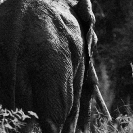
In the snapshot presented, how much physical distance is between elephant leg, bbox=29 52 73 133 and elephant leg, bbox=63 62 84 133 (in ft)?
0.90

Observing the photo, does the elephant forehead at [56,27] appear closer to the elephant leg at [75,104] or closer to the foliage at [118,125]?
the elephant leg at [75,104]

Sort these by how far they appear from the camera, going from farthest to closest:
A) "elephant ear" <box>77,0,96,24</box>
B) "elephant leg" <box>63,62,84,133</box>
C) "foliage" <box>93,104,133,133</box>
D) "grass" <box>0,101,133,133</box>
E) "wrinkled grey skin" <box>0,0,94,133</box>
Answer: "elephant ear" <box>77,0,96,24</box>, "elephant leg" <box>63,62,84,133</box>, "foliage" <box>93,104,133,133</box>, "wrinkled grey skin" <box>0,0,94,133</box>, "grass" <box>0,101,133,133</box>

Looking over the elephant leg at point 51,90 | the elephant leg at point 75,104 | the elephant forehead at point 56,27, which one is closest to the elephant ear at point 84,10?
the elephant forehead at point 56,27

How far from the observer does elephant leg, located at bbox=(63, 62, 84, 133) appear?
15.8 ft

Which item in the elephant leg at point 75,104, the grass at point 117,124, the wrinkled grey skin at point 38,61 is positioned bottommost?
the grass at point 117,124

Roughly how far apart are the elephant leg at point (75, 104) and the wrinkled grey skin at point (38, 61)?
0.20 metres

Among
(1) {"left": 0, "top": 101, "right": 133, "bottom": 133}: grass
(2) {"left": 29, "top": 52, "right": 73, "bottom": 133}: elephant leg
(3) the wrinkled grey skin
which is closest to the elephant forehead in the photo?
(3) the wrinkled grey skin

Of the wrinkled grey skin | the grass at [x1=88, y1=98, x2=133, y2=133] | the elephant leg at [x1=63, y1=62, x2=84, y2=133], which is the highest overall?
the wrinkled grey skin

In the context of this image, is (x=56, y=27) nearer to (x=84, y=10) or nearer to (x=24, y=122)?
(x=84, y=10)

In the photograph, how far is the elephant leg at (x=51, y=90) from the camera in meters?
4.36

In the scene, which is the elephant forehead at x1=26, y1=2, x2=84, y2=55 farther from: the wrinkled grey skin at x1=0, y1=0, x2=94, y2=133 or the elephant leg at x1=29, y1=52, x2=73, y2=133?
the elephant leg at x1=29, y1=52, x2=73, y2=133

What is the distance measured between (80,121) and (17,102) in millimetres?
1048

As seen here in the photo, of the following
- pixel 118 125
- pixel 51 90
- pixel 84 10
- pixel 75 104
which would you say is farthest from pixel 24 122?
pixel 118 125

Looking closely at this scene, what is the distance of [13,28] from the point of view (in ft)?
14.4
